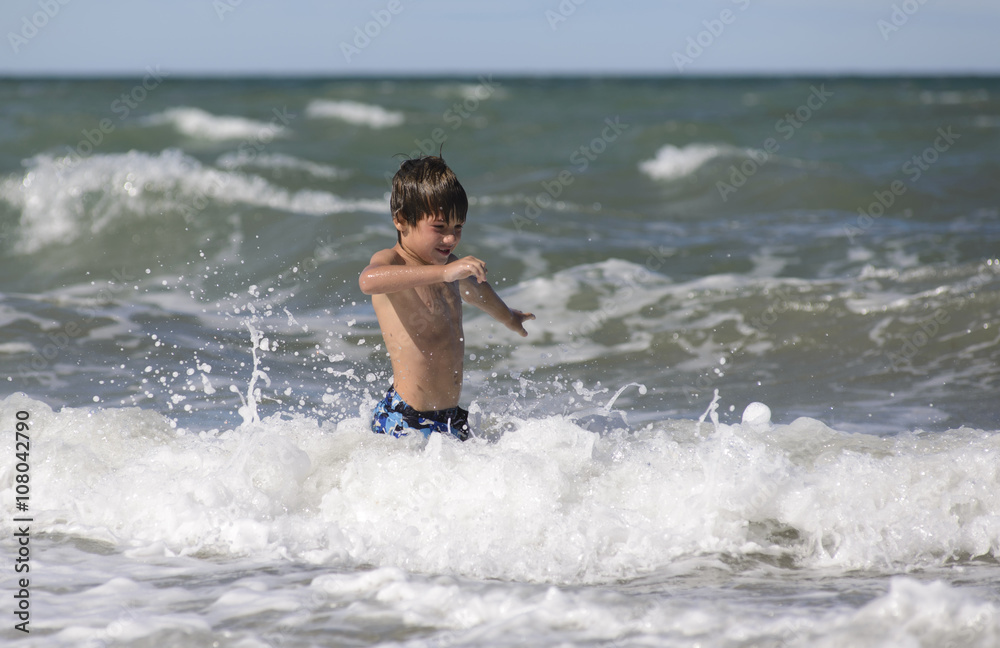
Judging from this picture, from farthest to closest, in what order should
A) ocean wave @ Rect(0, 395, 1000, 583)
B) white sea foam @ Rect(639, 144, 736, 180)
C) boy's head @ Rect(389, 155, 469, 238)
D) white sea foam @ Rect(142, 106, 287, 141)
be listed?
white sea foam @ Rect(142, 106, 287, 141)
white sea foam @ Rect(639, 144, 736, 180)
boy's head @ Rect(389, 155, 469, 238)
ocean wave @ Rect(0, 395, 1000, 583)

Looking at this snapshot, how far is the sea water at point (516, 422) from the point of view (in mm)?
2918

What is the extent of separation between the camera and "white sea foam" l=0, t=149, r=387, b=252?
10500 millimetres

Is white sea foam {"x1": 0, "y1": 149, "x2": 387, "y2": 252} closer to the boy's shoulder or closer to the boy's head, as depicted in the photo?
the boy's shoulder

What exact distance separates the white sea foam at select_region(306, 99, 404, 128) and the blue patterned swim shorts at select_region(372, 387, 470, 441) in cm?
1737

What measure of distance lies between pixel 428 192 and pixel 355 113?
19117 millimetres

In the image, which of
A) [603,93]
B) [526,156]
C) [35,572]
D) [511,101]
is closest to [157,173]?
[526,156]

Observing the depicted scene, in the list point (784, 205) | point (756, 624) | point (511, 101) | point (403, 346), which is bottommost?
point (756, 624)

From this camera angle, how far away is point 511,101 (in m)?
27.0

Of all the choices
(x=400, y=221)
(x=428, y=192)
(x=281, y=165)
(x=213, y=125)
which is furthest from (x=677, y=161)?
(x=428, y=192)

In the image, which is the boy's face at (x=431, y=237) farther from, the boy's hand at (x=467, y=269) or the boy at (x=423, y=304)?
the boy's hand at (x=467, y=269)

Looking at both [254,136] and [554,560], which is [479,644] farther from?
[254,136]

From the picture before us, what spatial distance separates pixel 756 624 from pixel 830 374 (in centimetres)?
354

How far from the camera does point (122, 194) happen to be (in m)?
10.8

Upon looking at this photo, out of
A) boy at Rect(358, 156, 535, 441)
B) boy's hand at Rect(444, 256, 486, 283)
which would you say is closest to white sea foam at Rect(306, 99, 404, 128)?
boy at Rect(358, 156, 535, 441)
